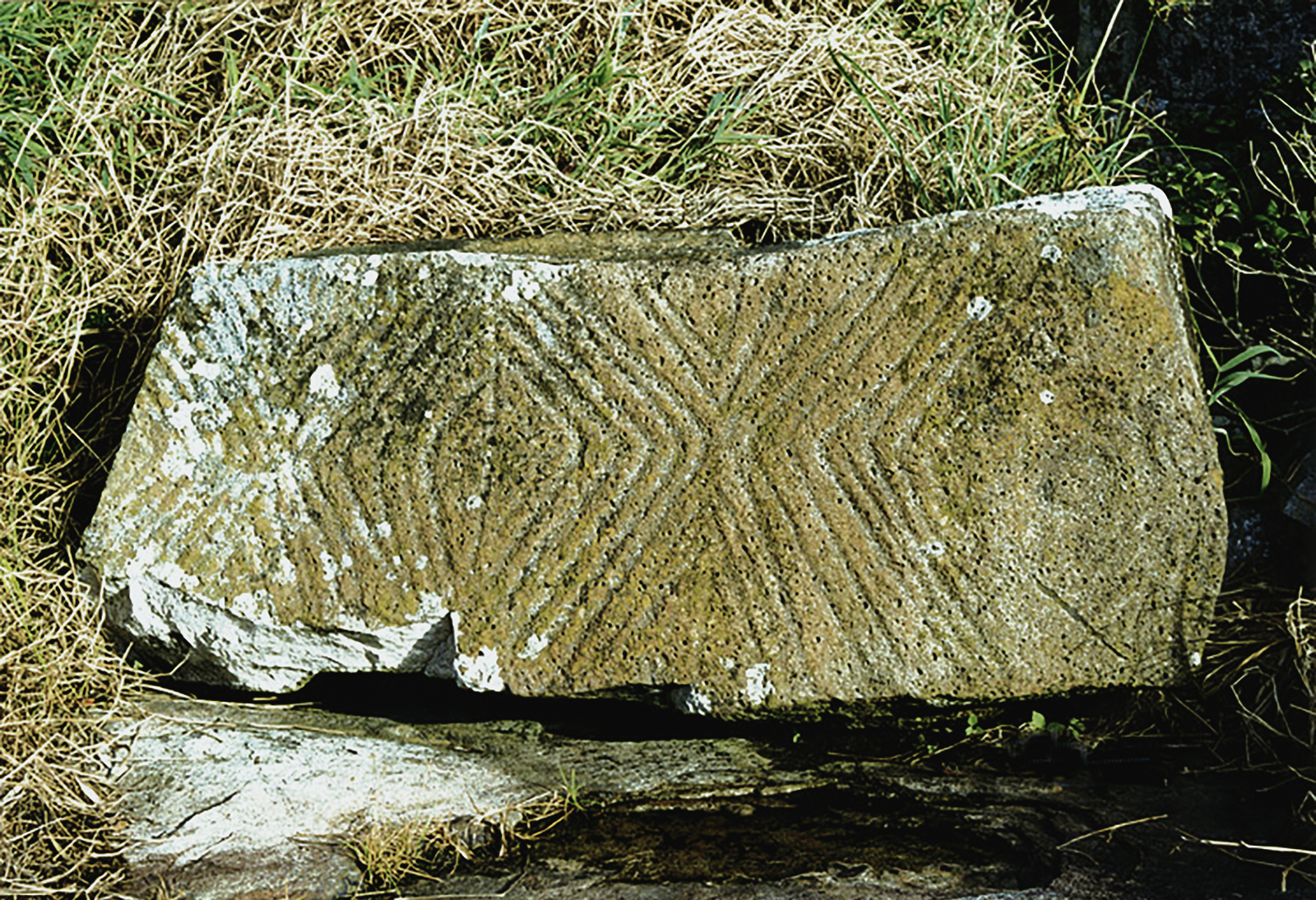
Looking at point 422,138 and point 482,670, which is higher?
point 422,138

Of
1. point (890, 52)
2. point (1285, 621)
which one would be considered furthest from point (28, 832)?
point (890, 52)

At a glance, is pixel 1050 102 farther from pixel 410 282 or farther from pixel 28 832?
pixel 28 832

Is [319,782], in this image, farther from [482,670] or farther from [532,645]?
[532,645]

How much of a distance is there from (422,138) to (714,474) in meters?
1.33

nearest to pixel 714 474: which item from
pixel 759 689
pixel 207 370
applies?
pixel 759 689

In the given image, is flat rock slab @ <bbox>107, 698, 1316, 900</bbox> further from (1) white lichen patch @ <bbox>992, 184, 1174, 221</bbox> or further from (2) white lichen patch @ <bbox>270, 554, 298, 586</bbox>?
(1) white lichen patch @ <bbox>992, 184, 1174, 221</bbox>

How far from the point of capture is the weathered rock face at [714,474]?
2303 mm

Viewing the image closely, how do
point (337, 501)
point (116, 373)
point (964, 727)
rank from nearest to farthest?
point (337, 501) → point (964, 727) → point (116, 373)

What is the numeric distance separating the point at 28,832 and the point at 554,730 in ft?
3.14

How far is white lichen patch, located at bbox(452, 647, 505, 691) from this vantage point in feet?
7.66

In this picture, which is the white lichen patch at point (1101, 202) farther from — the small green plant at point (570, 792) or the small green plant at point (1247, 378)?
the small green plant at point (570, 792)

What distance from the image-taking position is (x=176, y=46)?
3.27 meters

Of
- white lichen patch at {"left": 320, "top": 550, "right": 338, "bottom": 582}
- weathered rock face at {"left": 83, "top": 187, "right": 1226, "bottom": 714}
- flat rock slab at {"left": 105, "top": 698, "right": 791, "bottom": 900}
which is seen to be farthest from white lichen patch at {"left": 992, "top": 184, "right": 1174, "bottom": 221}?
white lichen patch at {"left": 320, "top": 550, "right": 338, "bottom": 582}

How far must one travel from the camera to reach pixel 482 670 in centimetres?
234
